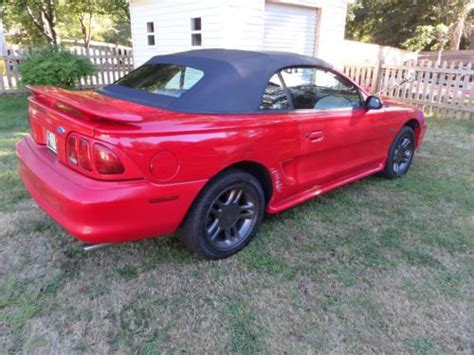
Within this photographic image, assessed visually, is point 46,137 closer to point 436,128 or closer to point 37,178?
point 37,178

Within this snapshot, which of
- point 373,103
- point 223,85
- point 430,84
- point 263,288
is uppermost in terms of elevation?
point 223,85

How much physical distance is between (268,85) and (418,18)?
2677 centimetres

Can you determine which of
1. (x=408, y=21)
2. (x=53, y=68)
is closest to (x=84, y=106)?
(x=53, y=68)

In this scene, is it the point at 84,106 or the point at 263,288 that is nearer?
the point at 84,106

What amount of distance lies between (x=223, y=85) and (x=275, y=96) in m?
0.49

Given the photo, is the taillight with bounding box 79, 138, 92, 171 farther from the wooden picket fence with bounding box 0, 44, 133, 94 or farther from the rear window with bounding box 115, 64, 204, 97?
the wooden picket fence with bounding box 0, 44, 133, 94

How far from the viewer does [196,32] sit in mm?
10406

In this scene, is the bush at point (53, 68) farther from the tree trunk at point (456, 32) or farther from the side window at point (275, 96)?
the tree trunk at point (456, 32)

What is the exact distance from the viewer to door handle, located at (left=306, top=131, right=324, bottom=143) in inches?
122

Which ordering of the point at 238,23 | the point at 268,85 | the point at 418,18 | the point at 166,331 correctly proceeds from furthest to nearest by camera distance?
1. the point at 418,18
2. the point at 238,23
3. the point at 268,85
4. the point at 166,331

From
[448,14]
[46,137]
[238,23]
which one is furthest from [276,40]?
[448,14]

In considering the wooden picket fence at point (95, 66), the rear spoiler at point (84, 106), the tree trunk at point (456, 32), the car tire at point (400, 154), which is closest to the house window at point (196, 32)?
the wooden picket fence at point (95, 66)

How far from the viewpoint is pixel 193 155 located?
235 centimetres

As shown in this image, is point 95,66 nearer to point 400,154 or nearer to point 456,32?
point 400,154
